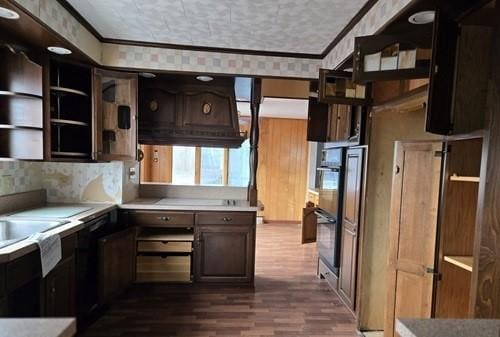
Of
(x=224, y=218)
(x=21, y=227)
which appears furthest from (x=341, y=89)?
(x=21, y=227)

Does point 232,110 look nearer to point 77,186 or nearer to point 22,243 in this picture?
point 77,186

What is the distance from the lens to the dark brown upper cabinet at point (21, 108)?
2.18m

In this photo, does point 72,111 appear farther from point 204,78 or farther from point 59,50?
point 204,78

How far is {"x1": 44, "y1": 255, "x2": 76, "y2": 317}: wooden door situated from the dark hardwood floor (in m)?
0.37

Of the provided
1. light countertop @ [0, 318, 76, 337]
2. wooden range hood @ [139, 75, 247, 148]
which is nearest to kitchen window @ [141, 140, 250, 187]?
wooden range hood @ [139, 75, 247, 148]

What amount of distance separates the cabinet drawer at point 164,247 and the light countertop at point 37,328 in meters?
2.34

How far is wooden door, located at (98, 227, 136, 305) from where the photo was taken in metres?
2.43

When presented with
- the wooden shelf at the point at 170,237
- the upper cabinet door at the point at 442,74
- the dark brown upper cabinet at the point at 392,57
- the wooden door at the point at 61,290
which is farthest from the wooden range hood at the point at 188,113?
the upper cabinet door at the point at 442,74

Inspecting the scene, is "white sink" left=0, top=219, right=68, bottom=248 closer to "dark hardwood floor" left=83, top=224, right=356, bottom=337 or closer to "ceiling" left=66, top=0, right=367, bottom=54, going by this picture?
"dark hardwood floor" left=83, top=224, right=356, bottom=337

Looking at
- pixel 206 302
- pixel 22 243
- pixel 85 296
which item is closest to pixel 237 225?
pixel 206 302

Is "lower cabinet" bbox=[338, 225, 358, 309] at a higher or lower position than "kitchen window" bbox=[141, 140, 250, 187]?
lower

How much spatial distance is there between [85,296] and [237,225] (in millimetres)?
1421

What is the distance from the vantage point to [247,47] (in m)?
2.77

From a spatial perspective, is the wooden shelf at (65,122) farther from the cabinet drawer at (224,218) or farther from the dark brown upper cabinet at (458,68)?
the dark brown upper cabinet at (458,68)
